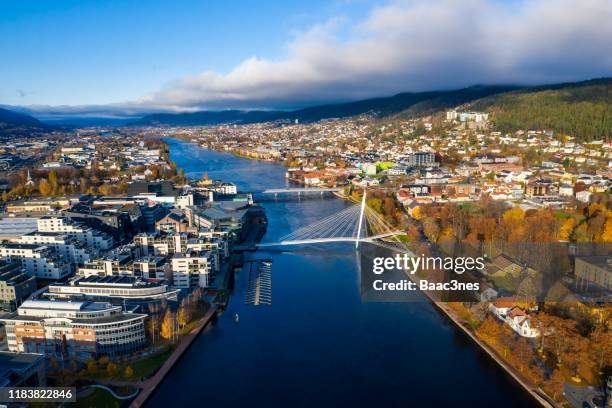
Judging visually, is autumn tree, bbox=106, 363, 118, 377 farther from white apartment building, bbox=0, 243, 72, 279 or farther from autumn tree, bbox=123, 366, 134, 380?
white apartment building, bbox=0, 243, 72, 279

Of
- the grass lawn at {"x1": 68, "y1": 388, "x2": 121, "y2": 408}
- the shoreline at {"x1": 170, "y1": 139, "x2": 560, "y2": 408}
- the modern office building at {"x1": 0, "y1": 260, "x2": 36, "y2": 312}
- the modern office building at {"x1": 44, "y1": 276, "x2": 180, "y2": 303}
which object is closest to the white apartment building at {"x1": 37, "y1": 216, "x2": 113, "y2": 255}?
the modern office building at {"x1": 0, "y1": 260, "x2": 36, "y2": 312}

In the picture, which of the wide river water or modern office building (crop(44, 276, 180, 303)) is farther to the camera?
modern office building (crop(44, 276, 180, 303))

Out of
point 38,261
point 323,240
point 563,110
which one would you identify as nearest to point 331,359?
point 323,240

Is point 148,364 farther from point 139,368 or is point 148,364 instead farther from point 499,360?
point 499,360

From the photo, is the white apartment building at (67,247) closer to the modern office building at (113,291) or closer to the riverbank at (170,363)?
the modern office building at (113,291)

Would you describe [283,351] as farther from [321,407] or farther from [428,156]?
[428,156]

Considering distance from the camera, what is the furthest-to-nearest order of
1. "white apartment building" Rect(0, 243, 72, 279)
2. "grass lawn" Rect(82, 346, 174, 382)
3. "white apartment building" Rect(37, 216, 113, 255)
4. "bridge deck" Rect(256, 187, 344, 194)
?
1. "bridge deck" Rect(256, 187, 344, 194)
2. "white apartment building" Rect(37, 216, 113, 255)
3. "white apartment building" Rect(0, 243, 72, 279)
4. "grass lawn" Rect(82, 346, 174, 382)

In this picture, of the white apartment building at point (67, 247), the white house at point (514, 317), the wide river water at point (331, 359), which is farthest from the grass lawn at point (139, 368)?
the white house at point (514, 317)
